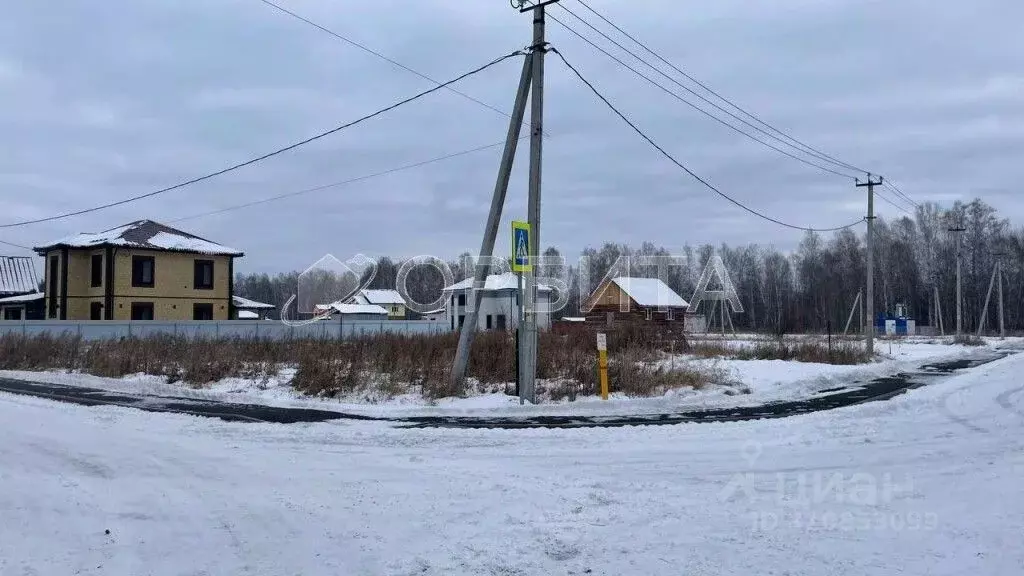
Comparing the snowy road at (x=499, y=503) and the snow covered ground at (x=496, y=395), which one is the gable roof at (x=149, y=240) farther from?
the snowy road at (x=499, y=503)

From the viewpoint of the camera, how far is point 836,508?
6379 mm

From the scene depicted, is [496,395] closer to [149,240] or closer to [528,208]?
[528,208]

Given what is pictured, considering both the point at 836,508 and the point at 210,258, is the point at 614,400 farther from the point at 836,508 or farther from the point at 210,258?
the point at 210,258

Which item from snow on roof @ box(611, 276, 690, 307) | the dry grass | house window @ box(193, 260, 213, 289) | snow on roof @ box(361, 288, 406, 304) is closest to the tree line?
snow on roof @ box(361, 288, 406, 304)

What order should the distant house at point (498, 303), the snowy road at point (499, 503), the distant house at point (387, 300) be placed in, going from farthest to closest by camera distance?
the distant house at point (387, 300)
the distant house at point (498, 303)
the snowy road at point (499, 503)

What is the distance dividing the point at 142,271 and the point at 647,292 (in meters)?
32.9

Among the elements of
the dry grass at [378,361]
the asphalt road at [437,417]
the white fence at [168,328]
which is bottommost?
the asphalt road at [437,417]

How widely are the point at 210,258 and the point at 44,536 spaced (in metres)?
42.4

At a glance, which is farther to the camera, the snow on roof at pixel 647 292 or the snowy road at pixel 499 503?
the snow on roof at pixel 647 292

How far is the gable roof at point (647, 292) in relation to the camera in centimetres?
5225

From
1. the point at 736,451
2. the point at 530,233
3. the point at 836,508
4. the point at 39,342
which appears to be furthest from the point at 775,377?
the point at 39,342

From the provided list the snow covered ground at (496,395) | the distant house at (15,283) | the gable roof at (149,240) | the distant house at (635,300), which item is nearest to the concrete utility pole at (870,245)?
the snow covered ground at (496,395)

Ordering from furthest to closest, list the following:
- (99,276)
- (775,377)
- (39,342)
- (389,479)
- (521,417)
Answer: (99,276) < (39,342) < (775,377) < (521,417) < (389,479)

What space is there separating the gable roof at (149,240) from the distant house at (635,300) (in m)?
24.8
